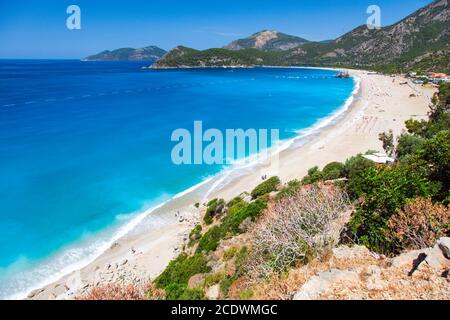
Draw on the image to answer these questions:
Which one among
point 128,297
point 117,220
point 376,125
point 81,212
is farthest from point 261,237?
point 376,125

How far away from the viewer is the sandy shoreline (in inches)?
728

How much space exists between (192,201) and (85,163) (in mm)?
17308

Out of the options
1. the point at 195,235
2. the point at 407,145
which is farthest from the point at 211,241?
the point at 407,145

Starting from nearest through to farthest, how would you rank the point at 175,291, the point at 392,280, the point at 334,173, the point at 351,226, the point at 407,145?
the point at 392,280
the point at 351,226
the point at 175,291
the point at 334,173
the point at 407,145

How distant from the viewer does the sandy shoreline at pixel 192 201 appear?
1850 cm

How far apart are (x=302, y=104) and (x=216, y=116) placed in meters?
25.5

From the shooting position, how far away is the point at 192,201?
2819cm

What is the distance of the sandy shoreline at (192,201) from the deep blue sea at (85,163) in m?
2.17

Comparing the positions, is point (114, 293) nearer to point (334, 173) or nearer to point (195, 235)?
point (195, 235)

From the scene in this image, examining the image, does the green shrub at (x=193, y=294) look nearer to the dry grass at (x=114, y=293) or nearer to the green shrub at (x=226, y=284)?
the green shrub at (x=226, y=284)

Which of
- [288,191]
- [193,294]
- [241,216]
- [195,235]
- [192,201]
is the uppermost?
[288,191]

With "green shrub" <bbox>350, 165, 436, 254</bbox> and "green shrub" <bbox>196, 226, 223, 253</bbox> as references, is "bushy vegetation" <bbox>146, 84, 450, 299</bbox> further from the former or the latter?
"green shrub" <bbox>196, 226, 223, 253</bbox>

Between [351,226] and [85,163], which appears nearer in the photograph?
[351,226]

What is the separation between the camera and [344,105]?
74000 millimetres
